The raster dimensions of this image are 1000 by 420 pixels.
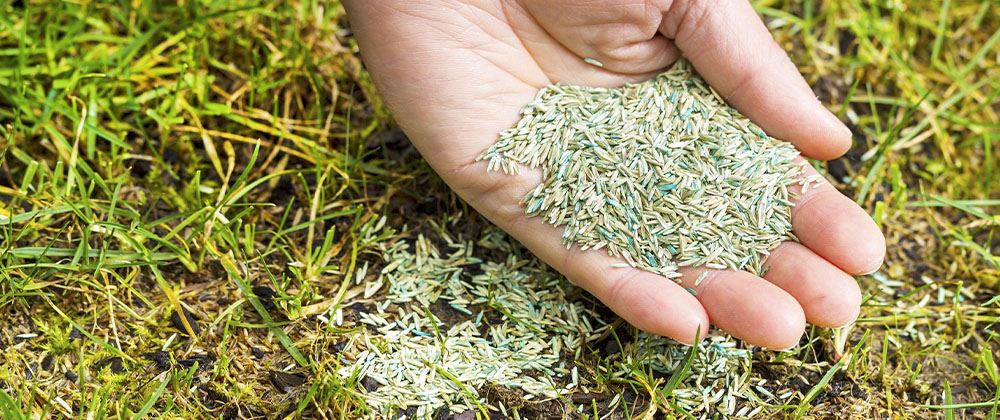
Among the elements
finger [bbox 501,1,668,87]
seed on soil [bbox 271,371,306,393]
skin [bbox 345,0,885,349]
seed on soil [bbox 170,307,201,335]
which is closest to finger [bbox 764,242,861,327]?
skin [bbox 345,0,885,349]

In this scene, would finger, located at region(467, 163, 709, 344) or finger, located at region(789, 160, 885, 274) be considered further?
finger, located at region(789, 160, 885, 274)

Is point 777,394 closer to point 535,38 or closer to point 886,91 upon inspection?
point 535,38

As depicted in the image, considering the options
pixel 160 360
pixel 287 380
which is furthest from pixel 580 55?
pixel 160 360

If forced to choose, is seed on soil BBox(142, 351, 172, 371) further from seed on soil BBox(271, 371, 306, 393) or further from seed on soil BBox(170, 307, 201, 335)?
seed on soil BBox(271, 371, 306, 393)

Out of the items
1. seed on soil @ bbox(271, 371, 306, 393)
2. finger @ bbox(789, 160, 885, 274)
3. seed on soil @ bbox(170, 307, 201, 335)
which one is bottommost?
seed on soil @ bbox(271, 371, 306, 393)

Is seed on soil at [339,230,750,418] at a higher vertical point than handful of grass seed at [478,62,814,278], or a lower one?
lower

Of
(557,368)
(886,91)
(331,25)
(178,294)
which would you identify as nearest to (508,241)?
(557,368)

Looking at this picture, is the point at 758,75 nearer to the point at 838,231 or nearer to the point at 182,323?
the point at 838,231
